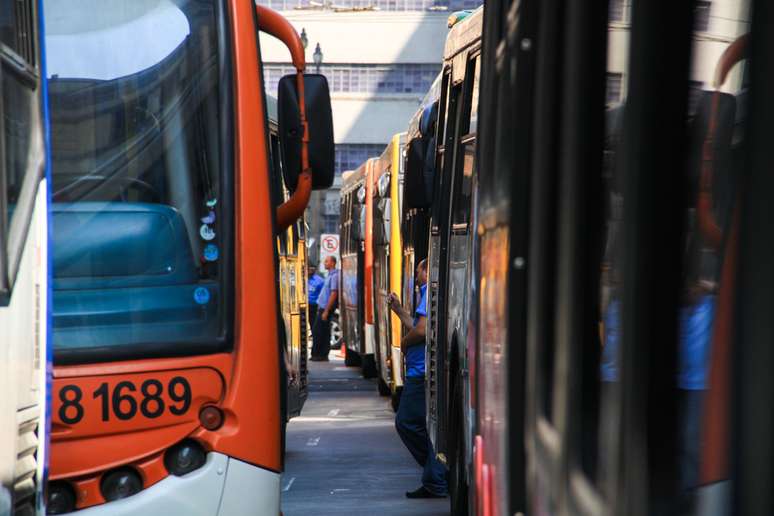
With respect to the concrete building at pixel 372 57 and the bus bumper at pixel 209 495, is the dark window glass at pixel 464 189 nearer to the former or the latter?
the bus bumper at pixel 209 495

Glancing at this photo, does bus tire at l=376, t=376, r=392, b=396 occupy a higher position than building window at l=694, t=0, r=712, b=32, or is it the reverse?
building window at l=694, t=0, r=712, b=32

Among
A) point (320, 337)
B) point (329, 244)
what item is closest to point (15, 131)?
point (320, 337)

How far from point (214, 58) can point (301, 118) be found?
482 millimetres

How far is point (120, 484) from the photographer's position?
6.26 m

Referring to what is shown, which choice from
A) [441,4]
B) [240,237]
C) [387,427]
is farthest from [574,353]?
[441,4]

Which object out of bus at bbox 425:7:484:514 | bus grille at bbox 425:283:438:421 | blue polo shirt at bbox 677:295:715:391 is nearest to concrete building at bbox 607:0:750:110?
blue polo shirt at bbox 677:295:715:391

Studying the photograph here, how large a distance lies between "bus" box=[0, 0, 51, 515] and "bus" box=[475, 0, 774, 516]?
1.28m

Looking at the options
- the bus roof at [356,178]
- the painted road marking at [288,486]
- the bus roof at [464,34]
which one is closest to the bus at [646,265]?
the bus roof at [464,34]

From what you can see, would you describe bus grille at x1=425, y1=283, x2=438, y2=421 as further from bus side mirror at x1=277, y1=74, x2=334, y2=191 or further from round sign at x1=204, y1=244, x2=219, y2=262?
round sign at x1=204, y1=244, x2=219, y2=262

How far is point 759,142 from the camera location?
2.27 metres

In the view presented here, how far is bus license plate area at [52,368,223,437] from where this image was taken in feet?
20.6

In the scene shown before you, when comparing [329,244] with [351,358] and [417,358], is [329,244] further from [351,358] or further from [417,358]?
[417,358]

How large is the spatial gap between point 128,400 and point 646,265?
4.00 m

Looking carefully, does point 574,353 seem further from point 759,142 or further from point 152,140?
point 152,140
